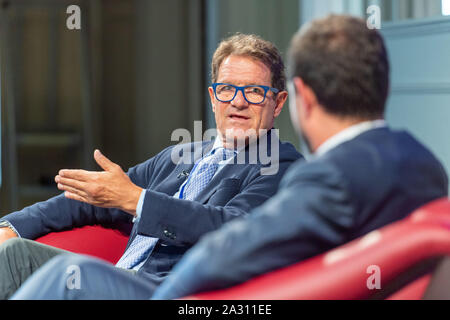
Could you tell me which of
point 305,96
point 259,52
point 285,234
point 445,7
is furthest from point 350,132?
point 445,7

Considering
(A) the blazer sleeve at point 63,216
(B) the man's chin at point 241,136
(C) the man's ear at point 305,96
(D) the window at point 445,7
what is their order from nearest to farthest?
(C) the man's ear at point 305,96, (B) the man's chin at point 241,136, (A) the blazer sleeve at point 63,216, (D) the window at point 445,7

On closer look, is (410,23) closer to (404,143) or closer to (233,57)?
(233,57)

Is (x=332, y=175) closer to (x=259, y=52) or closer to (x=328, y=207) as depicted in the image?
(x=328, y=207)

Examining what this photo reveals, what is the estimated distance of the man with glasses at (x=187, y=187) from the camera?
1.89 meters

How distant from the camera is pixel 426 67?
11.1 ft

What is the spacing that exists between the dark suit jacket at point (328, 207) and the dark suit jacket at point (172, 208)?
59 centimetres

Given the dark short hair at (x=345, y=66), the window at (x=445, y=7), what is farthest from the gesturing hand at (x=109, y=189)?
the window at (x=445, y=7)

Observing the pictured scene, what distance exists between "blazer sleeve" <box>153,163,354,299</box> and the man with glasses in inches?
23.7

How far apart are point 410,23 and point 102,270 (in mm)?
2404

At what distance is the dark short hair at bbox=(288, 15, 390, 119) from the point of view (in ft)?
4.22

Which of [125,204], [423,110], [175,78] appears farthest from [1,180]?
[125,204]

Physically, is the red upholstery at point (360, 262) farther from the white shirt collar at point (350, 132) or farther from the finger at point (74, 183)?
the finger at point (74, 183)

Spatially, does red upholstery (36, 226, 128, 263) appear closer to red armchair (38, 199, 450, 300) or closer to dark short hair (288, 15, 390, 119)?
red armchair (38, 199, 450, 300)

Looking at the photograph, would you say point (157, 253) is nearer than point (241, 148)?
Yes
